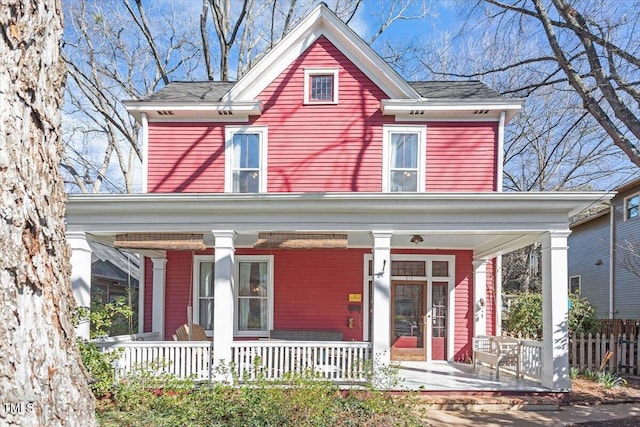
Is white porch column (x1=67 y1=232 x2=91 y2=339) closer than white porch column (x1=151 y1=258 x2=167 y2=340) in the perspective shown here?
Yes

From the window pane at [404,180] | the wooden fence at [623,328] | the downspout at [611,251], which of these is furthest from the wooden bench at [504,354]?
the downspout at [611,251]

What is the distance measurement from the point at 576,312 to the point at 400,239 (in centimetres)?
544

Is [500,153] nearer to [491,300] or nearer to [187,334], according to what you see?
[491,300]

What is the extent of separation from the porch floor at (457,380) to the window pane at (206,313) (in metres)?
4.36

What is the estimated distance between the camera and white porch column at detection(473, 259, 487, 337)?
422 inches

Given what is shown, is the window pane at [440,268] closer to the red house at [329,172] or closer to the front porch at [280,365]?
the red house at [329,172]

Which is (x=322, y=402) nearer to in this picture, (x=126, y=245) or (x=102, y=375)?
(x=102, y=375)

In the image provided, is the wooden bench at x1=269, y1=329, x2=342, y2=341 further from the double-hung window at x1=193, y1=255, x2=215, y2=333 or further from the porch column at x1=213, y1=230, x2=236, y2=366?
the porch column at x1=213, y1=230, x2=236, y2=366

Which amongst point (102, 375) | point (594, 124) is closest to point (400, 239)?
point (102, 375)

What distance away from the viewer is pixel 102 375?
717 cm

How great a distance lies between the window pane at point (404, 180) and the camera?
10172mm

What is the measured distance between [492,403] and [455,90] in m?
6.84

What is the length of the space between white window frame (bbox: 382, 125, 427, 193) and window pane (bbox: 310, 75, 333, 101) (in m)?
1.48

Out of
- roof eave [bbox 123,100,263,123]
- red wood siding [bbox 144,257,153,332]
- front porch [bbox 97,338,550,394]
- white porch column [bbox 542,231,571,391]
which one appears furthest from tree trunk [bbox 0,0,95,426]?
red wood siding [bbox 144,257,153,332]
